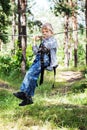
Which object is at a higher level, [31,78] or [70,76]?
[31,78]

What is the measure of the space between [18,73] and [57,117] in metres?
12.9

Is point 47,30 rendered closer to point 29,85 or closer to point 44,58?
point 44,58

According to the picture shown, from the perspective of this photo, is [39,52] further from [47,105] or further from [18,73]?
[18,73]

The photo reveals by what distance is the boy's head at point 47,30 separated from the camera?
7.55 meters

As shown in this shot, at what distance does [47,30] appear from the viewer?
7578 millimetres

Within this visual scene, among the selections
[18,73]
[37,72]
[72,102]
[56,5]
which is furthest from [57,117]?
[56,5]

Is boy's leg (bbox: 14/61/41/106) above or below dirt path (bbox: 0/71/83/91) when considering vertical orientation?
above

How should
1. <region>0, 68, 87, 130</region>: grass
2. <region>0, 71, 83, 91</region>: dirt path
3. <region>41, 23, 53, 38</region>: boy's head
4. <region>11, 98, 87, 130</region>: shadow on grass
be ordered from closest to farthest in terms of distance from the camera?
<region>41, 23, 53, 38</region>: boy's head < <region>0, 68, 87, 130</region>: grass < <region>11, 98, 87, 130</region>: shadow on grass < <region>0, 71, 83, 91</region>: dirt path

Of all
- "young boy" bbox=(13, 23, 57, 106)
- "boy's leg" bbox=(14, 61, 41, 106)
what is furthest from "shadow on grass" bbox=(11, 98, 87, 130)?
"young boy" bbox=(13, 23, 57, 106)

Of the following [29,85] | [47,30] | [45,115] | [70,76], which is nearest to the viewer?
[47,30]

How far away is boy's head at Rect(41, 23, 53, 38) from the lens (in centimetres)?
755

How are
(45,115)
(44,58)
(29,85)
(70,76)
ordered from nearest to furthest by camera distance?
(44,58) → (29,85) → (45,115) → (70,76)

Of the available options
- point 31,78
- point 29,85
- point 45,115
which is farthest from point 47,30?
point 45,115

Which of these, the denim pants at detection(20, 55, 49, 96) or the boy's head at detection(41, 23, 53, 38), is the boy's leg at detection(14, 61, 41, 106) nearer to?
the denim pants at detection(20, 55, 49, 96)
